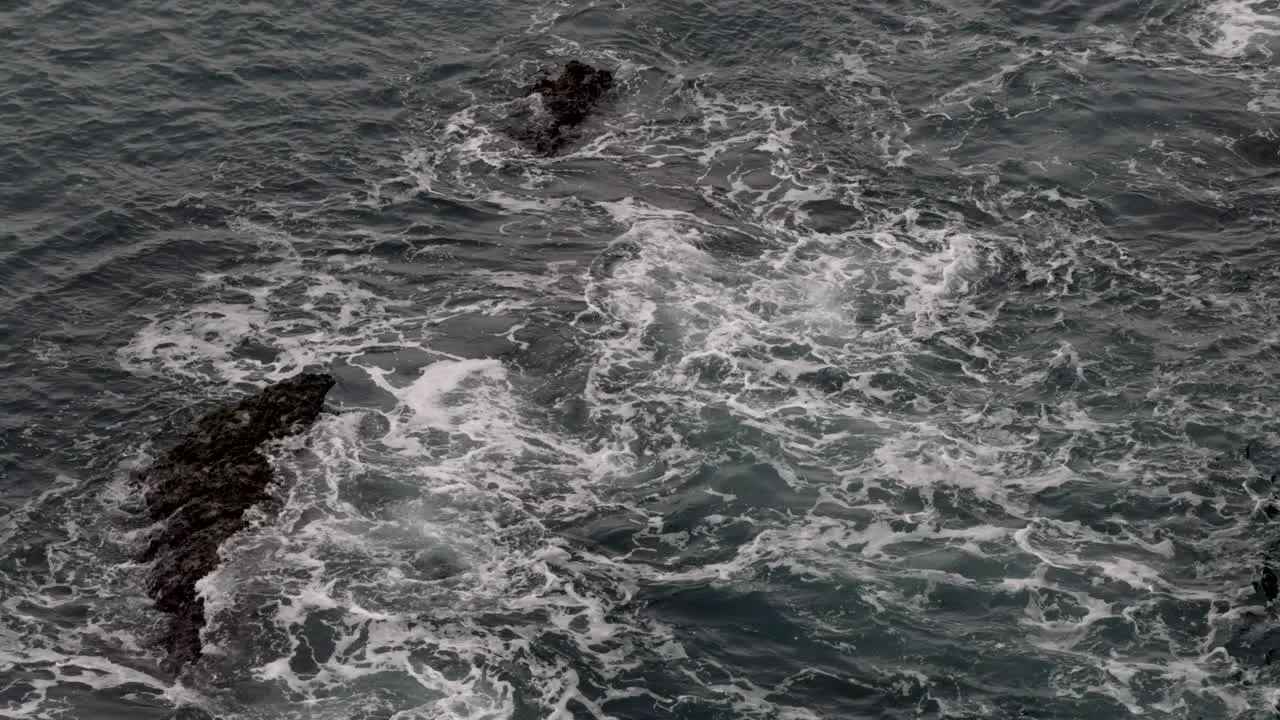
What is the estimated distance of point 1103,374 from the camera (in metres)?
47.7

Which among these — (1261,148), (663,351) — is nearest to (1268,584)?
(663,351)

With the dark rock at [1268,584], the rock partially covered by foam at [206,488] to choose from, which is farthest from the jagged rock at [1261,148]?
the rock partially covered by foam at [206,488]

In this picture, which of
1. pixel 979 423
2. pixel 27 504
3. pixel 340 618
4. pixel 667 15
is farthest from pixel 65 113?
pixel 979 423

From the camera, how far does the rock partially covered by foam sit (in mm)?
39656

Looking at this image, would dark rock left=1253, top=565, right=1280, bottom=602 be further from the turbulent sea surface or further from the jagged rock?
the jagged rock

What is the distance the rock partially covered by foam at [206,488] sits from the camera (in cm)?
3966

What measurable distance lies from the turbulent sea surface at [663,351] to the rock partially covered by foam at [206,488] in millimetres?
800

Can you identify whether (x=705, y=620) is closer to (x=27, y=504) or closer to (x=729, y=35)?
(x=27, y=504)

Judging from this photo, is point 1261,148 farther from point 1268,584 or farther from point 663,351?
point 663,351

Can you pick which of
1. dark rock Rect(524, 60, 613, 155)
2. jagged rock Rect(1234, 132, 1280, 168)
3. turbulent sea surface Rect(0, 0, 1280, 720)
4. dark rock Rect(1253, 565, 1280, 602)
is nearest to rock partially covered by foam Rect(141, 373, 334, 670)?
turbulent sea surface Rect(0, 0, 1280, 720)

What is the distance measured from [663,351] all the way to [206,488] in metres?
16.9

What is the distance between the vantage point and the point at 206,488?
42812 mm

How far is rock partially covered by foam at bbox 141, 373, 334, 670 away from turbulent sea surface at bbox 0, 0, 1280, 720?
80cm

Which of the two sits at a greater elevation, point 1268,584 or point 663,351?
point 663,351
